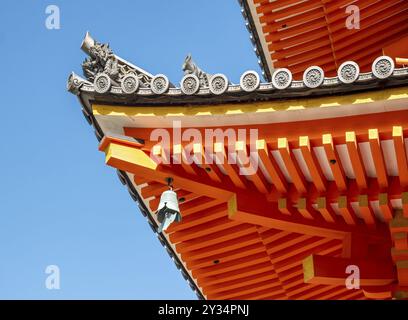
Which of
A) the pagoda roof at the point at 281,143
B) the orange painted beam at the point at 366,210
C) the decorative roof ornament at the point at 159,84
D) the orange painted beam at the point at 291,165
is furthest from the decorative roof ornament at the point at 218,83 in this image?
the orange painted beam at the point at 366,210

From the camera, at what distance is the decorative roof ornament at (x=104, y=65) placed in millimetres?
10594

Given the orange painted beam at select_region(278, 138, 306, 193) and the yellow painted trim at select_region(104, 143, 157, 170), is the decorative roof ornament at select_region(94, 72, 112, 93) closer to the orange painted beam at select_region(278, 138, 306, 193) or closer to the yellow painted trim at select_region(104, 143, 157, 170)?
the yellow painted trim at select_region(104, 143, 157, 170)

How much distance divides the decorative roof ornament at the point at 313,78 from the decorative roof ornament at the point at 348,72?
216 millimetres


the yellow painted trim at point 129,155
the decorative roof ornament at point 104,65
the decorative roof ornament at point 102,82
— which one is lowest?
the yellow painted trim at point 129,155

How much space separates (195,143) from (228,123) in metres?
0.44

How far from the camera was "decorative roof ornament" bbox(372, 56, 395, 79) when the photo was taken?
9501 millimetres

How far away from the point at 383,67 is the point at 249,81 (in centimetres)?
148

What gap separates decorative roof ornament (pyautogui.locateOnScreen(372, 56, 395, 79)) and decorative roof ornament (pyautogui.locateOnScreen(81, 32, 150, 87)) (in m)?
2.69

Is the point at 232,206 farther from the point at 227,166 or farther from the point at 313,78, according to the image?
the point at 313,78

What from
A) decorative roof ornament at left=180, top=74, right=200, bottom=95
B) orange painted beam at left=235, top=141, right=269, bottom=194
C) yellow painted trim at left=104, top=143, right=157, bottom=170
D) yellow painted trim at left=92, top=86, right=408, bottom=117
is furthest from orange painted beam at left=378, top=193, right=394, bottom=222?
yellow painted trim at left=104, top=143, right=157, bottom=170

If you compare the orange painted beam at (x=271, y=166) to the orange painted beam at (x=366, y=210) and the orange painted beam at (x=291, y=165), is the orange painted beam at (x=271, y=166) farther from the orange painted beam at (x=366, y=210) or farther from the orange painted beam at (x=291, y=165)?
the orange painted beam at (x=366, y=210)

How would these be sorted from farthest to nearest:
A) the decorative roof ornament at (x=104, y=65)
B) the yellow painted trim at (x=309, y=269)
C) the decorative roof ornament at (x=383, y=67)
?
the yellow painted trim at (x=309, y=269)
the decorative roof ornament at (x=104, y=65)
the decorative roof ornament at (x=383, y=67)

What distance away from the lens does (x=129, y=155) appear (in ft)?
34.4
